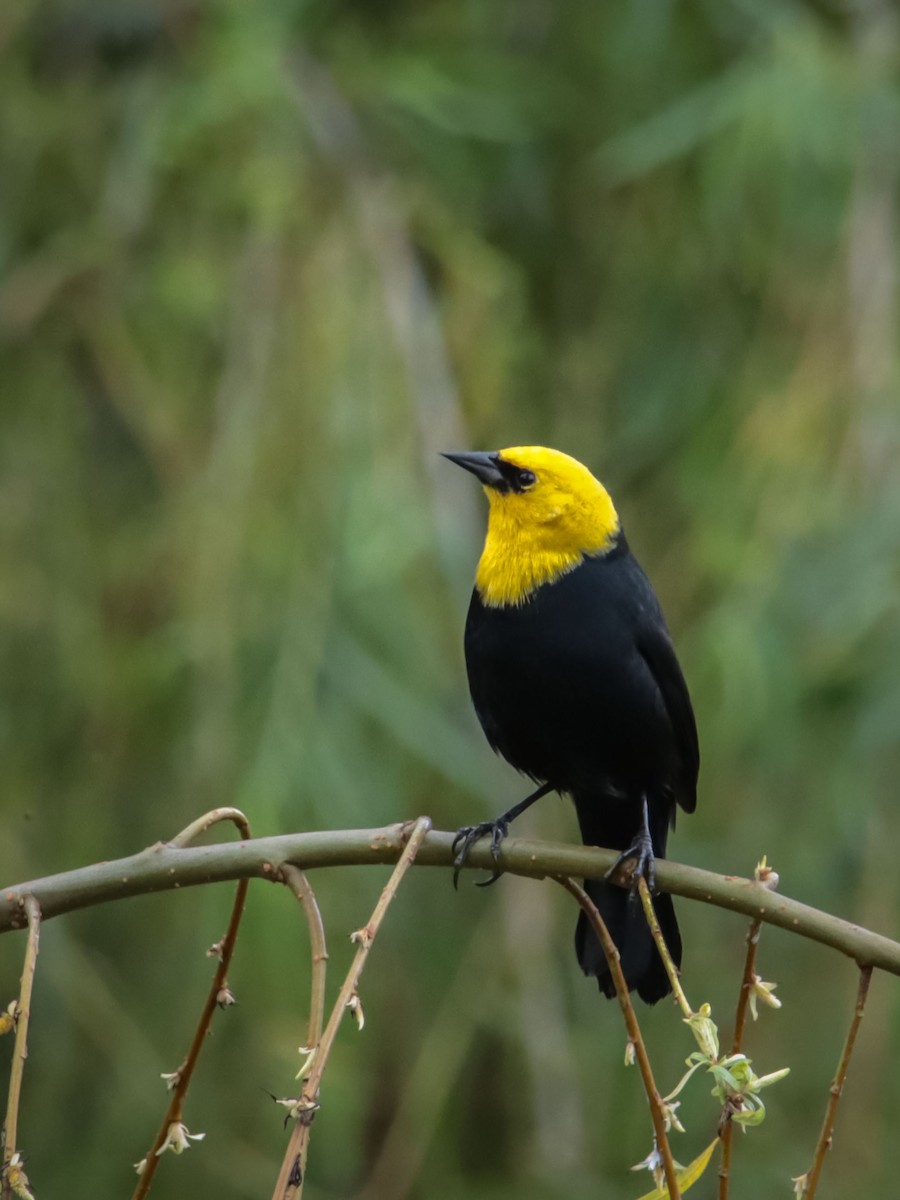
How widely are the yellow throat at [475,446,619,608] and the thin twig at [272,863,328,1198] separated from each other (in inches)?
56.0

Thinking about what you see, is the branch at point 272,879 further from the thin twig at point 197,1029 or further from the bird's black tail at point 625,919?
the bird's black tail at point 625,919

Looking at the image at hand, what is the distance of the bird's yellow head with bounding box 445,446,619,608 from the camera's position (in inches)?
126

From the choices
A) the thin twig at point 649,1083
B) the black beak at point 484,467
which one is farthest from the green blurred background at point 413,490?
the thin twig at point 649,1083

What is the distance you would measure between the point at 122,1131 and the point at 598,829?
1843 millimetres

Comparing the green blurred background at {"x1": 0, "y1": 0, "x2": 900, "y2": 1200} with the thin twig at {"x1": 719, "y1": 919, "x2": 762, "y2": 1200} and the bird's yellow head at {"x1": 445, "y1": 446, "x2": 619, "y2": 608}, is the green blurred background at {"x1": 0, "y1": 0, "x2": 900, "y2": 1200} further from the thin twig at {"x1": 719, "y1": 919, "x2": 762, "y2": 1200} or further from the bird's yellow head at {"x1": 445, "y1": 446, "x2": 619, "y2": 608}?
the thin twig at {"x1": 719, "y1": 919, "x2": 762, "y2": 1200}

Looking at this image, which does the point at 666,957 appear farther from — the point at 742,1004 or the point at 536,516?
the point at 536,516

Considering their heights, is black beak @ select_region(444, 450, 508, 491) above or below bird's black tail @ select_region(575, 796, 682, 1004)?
above

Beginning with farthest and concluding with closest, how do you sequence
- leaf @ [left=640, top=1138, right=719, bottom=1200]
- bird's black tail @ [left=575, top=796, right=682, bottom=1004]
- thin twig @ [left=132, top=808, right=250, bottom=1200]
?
bird's black tail @ [left=575, top=796, right=682, bottom=1004] → leaf @ [left=640, top=1138, right=719, bottom=1200] → thin twig @ [left=132, top=808, right=250, bottom=1200]

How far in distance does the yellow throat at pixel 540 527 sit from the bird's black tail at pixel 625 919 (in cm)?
45

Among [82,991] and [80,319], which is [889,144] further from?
[82,991]

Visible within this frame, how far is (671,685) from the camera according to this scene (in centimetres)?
311

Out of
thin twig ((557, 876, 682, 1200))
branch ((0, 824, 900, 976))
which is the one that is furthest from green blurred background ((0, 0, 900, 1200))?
thin twig ((557, 876, 682, 1200))

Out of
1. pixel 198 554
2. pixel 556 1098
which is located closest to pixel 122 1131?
pixel 556 1098

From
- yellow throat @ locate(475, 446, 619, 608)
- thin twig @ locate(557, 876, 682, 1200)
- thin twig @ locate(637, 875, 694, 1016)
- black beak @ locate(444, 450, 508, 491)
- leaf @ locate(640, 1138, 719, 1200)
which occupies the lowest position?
leaf @ locate(640, 1138, 719, 1200)
